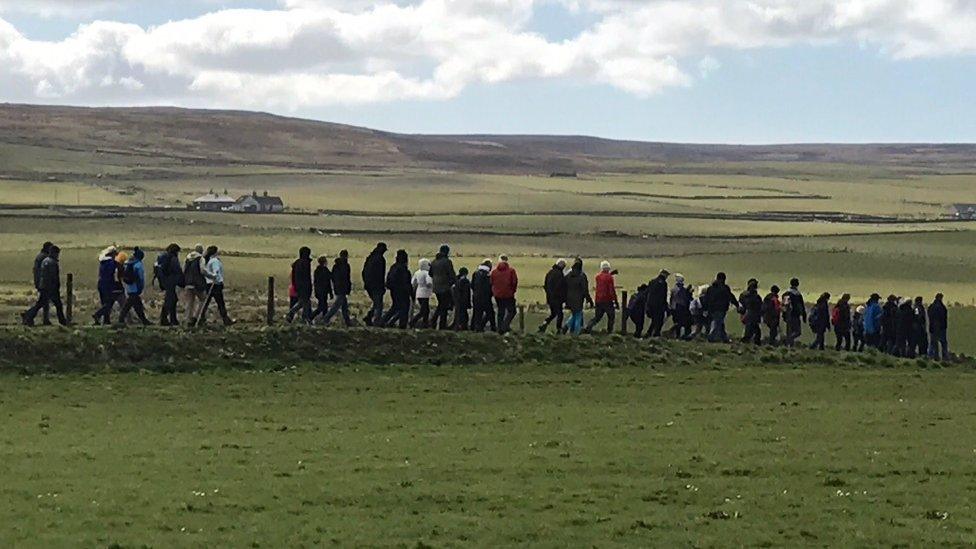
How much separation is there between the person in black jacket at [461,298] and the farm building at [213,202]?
80.8m

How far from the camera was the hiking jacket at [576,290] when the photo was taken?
34.4m

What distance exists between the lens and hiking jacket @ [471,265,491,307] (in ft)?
111

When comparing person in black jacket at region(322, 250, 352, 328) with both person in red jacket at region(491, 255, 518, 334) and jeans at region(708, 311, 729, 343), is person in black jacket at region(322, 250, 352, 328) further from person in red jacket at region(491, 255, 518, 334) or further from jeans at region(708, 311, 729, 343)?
jeans at region(708, 311, 729, 343)

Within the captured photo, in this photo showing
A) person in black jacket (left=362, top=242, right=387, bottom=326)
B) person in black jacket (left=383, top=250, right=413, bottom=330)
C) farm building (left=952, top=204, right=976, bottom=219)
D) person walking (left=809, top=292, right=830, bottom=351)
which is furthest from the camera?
farm building (left=952, top=204, right=976, bottom=219)

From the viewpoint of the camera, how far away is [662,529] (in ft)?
51.0

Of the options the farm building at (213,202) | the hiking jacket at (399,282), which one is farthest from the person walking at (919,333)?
the farm building at (213,202)

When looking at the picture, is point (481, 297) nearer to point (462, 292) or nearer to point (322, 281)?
point (462, 292)

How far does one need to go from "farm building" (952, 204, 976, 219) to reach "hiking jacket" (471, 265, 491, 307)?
371 ft

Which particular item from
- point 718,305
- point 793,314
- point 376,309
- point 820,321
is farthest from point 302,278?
point 820,321

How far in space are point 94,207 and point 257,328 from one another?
77471mm

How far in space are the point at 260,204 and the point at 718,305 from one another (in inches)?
3756

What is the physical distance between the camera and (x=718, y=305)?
3603cm

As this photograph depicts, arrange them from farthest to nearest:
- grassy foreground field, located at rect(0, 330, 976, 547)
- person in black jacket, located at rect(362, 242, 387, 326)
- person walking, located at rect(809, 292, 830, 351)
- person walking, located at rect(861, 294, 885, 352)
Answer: person walking, located at rect(861, 294, 885, 352)
person walking, located at rect(809, 292, 830, 351)
person in black jacket, located at rect(362, 242, 387, 326)
grassy foreground field, located at rect(0, 330, 976, 547)

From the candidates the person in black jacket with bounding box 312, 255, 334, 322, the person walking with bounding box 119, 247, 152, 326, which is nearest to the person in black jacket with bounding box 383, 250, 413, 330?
the person in black jacket with bounding box 312, 255, 334, 322
